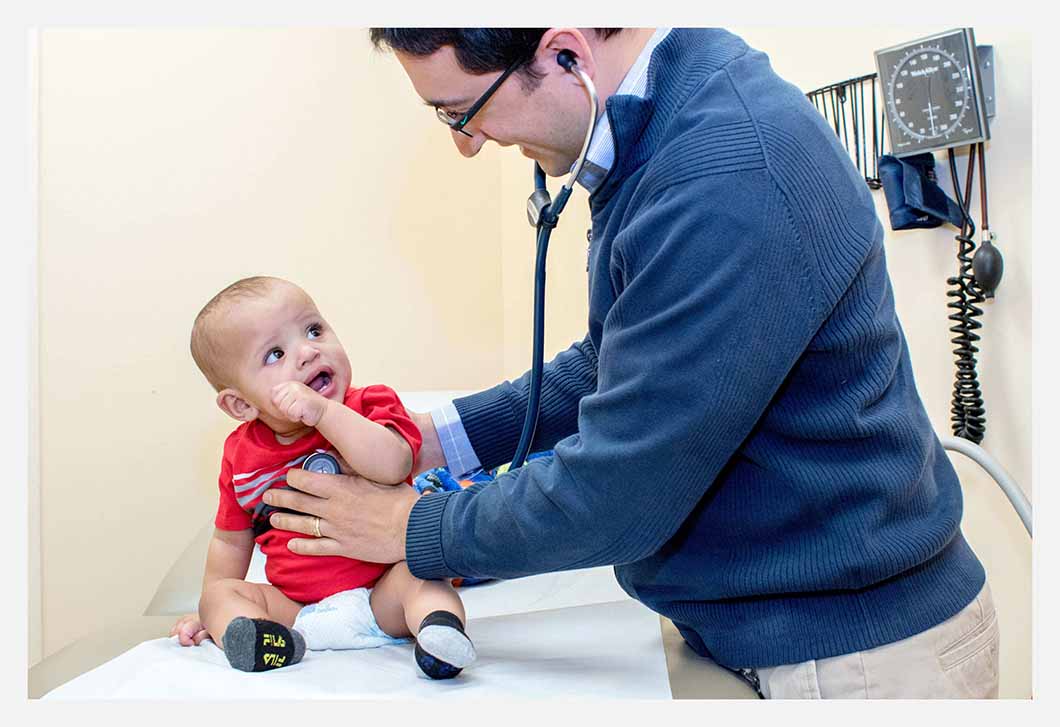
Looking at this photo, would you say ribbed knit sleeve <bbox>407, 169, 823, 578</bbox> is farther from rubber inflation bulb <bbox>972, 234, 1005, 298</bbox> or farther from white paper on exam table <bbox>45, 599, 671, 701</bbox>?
rubber inflation bulb <bbox>972, 234, 1005, 298</bbox>

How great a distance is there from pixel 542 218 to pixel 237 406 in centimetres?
50

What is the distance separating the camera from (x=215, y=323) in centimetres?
116

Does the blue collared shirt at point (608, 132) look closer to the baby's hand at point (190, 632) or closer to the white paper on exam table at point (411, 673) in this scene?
the white paper on exam table at point (411, 673)

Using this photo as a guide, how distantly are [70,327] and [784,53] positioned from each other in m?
1.71

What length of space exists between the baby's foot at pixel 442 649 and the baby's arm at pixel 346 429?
213mm

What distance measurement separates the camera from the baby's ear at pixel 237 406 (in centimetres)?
118

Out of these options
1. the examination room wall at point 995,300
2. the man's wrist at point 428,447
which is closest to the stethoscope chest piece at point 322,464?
the man's wrist at point 428,447

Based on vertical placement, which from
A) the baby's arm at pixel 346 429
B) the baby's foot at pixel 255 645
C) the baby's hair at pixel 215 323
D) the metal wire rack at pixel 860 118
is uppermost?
the metal wire rack at pixel 860 118

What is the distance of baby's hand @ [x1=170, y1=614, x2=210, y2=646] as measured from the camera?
1.09 m

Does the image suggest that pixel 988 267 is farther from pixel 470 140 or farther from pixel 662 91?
pixel 470 140

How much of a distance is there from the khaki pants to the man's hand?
43 centimetres

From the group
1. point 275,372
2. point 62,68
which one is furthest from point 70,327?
point 275,372

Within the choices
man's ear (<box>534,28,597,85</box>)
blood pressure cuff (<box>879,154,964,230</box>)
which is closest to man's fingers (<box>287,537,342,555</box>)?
man's ear (<box>534,28,597,85</box>)

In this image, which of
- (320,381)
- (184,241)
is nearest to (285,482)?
(320,381)
